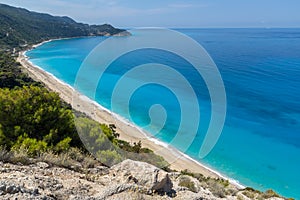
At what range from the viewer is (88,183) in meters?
5.98

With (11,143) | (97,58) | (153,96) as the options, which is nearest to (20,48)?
(97,58)

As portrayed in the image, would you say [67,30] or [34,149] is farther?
[67,30]

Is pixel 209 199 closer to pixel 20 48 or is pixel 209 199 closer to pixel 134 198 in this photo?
pixel 134 198

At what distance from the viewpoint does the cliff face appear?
4.80 metres

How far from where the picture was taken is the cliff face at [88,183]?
189 inches

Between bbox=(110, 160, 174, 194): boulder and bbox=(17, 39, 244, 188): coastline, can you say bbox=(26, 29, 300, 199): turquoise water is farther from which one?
bbox=(110, 160, 174, 194): boulder

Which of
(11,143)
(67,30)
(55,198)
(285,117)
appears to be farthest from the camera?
(67,30)

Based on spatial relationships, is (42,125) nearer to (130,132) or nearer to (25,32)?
(130,132)

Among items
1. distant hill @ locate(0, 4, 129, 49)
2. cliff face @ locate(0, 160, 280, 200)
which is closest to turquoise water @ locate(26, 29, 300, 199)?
cliff face @ locate(0, 160, 280, 200)

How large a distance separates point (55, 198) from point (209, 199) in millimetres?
3658

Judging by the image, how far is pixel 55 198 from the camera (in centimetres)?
490

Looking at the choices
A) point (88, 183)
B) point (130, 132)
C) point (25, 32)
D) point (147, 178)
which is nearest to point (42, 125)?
point (88, 183)

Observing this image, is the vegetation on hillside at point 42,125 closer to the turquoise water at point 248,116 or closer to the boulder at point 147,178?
the boulder at point 147,178

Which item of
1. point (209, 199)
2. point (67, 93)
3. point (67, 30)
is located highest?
point (67, 30)
